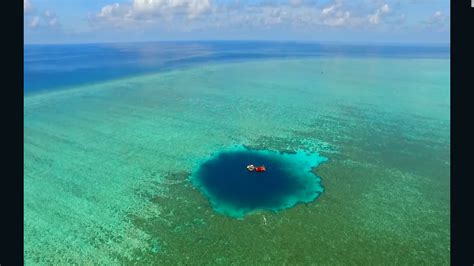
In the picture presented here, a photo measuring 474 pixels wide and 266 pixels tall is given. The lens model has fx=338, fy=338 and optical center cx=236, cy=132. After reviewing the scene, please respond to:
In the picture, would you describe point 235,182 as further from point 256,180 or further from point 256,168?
point 256,168

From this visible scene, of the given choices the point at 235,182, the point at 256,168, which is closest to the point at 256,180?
the point at 256,168

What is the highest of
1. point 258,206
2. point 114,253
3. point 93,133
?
point 93,133

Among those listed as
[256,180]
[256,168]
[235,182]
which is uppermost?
[256,168]

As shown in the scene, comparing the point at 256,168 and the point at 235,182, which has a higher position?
the point at 256,168
